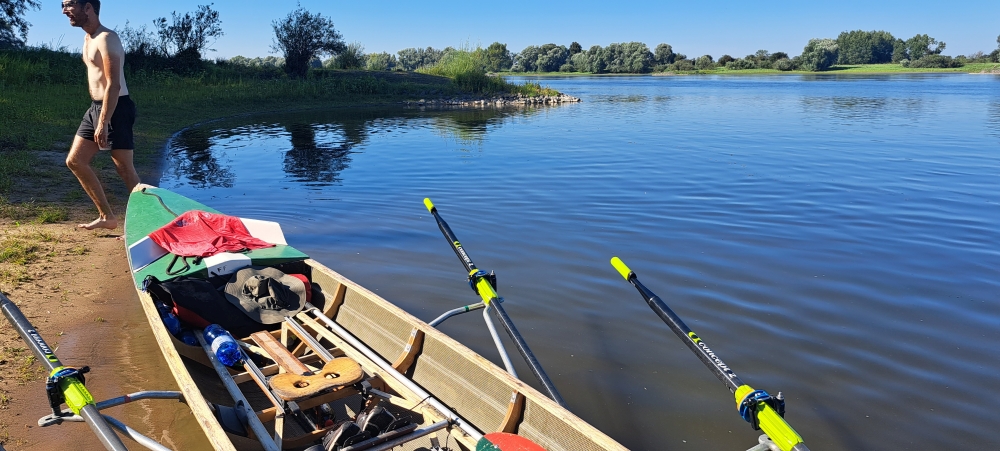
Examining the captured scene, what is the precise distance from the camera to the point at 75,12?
20.1 ft

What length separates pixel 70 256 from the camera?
6633 mm

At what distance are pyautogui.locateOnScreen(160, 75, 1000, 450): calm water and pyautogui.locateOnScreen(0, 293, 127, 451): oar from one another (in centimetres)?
262

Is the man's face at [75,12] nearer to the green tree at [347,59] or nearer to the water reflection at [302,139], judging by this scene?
the water reflection at [302,139]

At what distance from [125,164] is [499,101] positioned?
31850mm

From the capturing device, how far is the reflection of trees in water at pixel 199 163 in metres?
12.6

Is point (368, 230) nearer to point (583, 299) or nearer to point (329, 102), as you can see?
point (583, 299)

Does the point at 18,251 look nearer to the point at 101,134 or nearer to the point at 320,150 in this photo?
the point at 101,134

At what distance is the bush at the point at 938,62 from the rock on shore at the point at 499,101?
8733cm

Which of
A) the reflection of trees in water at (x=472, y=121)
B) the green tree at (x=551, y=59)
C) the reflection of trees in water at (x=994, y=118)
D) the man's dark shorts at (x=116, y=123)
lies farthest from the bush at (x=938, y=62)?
the man's dark shorts at (x=116, y=123)

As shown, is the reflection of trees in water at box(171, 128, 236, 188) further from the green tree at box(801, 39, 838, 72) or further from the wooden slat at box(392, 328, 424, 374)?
the green tree at box(801, 39, 838, 72)

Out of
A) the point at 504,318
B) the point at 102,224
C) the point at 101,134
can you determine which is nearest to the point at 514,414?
the point at 504,318

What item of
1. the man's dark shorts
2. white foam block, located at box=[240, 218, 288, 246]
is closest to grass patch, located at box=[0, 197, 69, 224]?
the man's dark shorts

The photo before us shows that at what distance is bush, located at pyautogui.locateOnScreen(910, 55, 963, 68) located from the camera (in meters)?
97.9

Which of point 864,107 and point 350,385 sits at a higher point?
point 864,107
